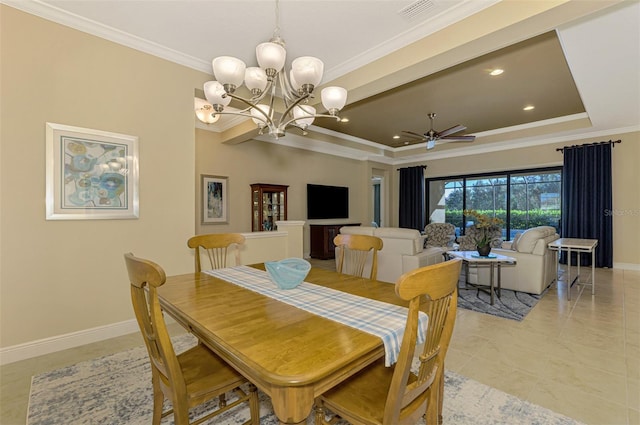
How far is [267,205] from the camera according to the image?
19.9 feet

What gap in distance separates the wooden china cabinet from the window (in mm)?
4595

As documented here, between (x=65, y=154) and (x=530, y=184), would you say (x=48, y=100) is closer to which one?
(x=65, y=154)

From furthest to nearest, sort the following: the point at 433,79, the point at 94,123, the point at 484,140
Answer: the point at 484,140 → the point at 433,79 → the point at 94,123

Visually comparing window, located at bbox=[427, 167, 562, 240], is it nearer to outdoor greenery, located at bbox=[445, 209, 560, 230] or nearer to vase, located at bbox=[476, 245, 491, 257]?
outdoor greenery, located at bbox=[445, 209, 560, 230]

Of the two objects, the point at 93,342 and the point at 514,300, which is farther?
the point at 514,300

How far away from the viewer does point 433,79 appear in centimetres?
396

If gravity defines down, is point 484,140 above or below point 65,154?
above

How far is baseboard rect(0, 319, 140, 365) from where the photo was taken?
7.50ft

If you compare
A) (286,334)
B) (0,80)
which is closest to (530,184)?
(286,334)

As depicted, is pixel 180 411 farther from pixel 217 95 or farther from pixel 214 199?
pixel 214 199

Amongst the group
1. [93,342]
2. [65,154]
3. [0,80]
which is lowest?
[93,342]

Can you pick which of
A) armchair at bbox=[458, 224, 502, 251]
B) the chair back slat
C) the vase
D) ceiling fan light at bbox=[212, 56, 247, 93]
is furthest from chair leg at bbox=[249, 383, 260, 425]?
armchair at bbox=[458, 224, 502, 251]

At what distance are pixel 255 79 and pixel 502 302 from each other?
3799 millimetres

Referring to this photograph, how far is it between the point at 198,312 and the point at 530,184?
7825 millimetres
